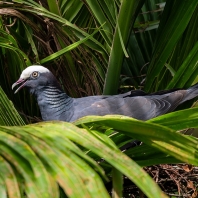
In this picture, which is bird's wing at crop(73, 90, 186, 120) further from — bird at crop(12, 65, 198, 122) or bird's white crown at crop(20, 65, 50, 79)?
bird's white crown at crop(20, 65, 50, 79)

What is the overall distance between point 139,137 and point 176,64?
158 centimetres

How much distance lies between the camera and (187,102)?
2.85 metres

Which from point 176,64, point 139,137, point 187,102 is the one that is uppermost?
point 139,137

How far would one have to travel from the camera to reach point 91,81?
2.80m

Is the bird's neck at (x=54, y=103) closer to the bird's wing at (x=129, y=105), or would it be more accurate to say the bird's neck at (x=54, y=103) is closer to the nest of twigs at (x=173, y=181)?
the bird's wing at (x=129, y=105)

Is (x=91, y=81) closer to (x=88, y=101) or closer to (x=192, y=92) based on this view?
(x=88, y=101)

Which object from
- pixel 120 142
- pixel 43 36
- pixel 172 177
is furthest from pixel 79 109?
pixel 120 142

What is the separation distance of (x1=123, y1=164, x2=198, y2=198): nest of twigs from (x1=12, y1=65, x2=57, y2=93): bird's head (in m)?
0.93

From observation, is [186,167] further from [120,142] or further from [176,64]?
[176,64]

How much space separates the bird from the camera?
268cm

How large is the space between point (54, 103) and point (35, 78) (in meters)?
0.18

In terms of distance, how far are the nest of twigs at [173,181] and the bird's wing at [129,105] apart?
73 cm

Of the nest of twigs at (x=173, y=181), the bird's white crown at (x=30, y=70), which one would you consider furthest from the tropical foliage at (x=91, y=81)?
the nest of twigs at (x=173, y=181)

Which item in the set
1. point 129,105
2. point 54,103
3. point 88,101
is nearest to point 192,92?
point 129,105
